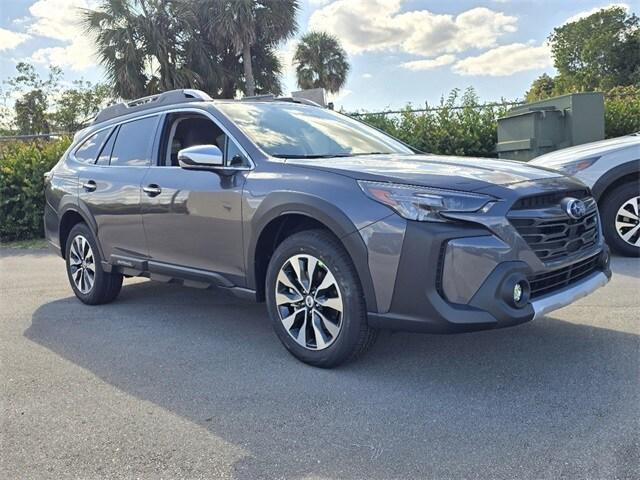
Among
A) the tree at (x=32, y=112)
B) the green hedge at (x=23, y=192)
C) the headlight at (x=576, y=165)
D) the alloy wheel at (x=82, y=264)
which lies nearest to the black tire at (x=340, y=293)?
the alloy wheel at (x=82, y=264)

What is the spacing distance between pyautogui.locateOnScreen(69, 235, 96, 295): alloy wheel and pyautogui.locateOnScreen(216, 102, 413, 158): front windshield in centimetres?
209

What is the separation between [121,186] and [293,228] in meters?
1.88

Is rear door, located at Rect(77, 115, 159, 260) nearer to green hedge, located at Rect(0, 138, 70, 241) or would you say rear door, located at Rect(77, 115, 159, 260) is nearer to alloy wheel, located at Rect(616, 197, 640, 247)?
alloy wheel, located at Rect(616, 197, 640, 247)

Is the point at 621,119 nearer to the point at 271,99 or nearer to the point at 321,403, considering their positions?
the point at 271,99

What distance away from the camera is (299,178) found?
11.3 ft

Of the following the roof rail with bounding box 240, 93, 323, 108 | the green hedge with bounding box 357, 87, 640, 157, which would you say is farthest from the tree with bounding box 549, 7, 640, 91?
the roof rail with bounding box 240, 93, 323, 108

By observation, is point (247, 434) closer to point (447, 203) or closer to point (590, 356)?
point (447, 203)

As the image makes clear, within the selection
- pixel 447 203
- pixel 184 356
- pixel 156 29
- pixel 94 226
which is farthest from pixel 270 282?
pixel 156 29

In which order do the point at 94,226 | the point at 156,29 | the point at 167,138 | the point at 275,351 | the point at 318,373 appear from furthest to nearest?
the point at 156,29
the point at 94,226
the point at 167,138
the point at 275,351
the point at 318,373

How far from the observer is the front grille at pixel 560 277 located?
3.05 meters

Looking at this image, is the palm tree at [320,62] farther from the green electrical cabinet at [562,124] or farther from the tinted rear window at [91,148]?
the tinted rear window at [91,148]

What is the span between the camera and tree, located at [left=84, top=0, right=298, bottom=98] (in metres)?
18.5

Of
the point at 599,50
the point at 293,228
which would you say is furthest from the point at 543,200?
the point at 599,50

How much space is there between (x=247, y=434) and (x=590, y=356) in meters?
2.13
